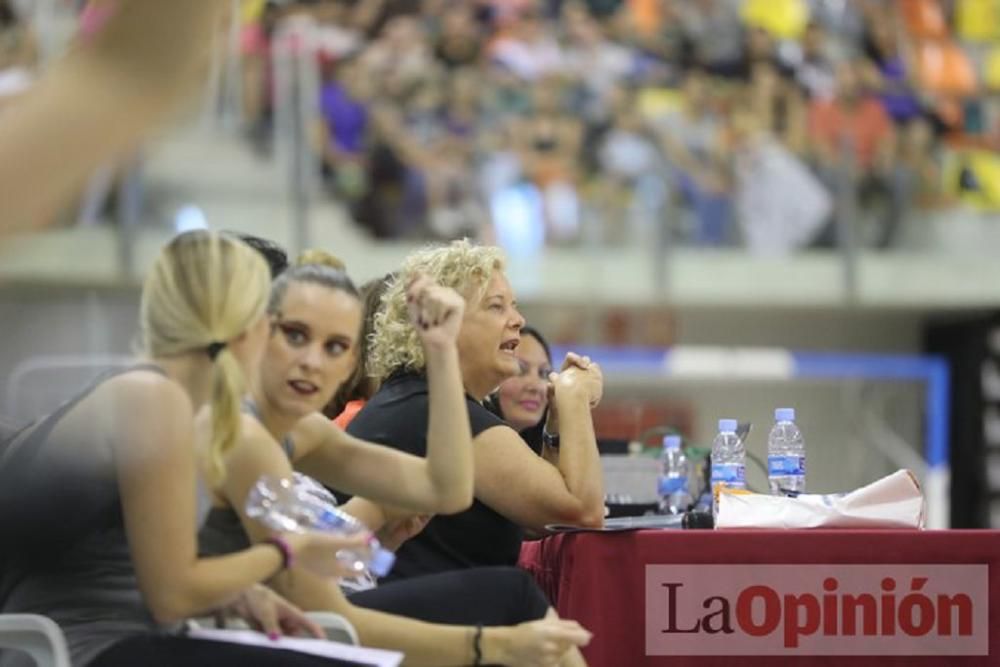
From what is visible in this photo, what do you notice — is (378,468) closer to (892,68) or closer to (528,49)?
(528,49)

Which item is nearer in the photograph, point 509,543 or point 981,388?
point 509,543

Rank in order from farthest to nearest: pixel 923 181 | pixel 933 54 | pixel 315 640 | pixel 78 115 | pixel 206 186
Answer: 1. pixel 933 54
2. pixel 923 181
3. pixel 206 186
4. pixel 315 640
5. pixel 78 115

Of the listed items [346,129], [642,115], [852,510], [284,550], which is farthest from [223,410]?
[642,115]

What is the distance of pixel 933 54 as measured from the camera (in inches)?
520

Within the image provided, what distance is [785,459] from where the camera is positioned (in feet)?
15.4

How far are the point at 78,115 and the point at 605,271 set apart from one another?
34.4 ft

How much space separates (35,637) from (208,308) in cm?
55

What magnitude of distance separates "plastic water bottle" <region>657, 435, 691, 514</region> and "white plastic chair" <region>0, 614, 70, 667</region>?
2.97 metres

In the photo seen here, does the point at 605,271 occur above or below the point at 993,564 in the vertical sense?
above

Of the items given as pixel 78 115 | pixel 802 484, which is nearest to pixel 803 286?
pixel 802 484

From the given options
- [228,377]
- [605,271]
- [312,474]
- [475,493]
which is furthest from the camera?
[605,271]

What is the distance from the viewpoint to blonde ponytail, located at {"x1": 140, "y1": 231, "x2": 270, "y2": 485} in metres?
2.46

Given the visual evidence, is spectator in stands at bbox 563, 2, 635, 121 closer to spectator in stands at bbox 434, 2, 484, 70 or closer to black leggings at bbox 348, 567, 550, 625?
spectator in stands at bbox 434, 2, 484, 70

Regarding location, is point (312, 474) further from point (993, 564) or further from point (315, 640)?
point (993, 564)
